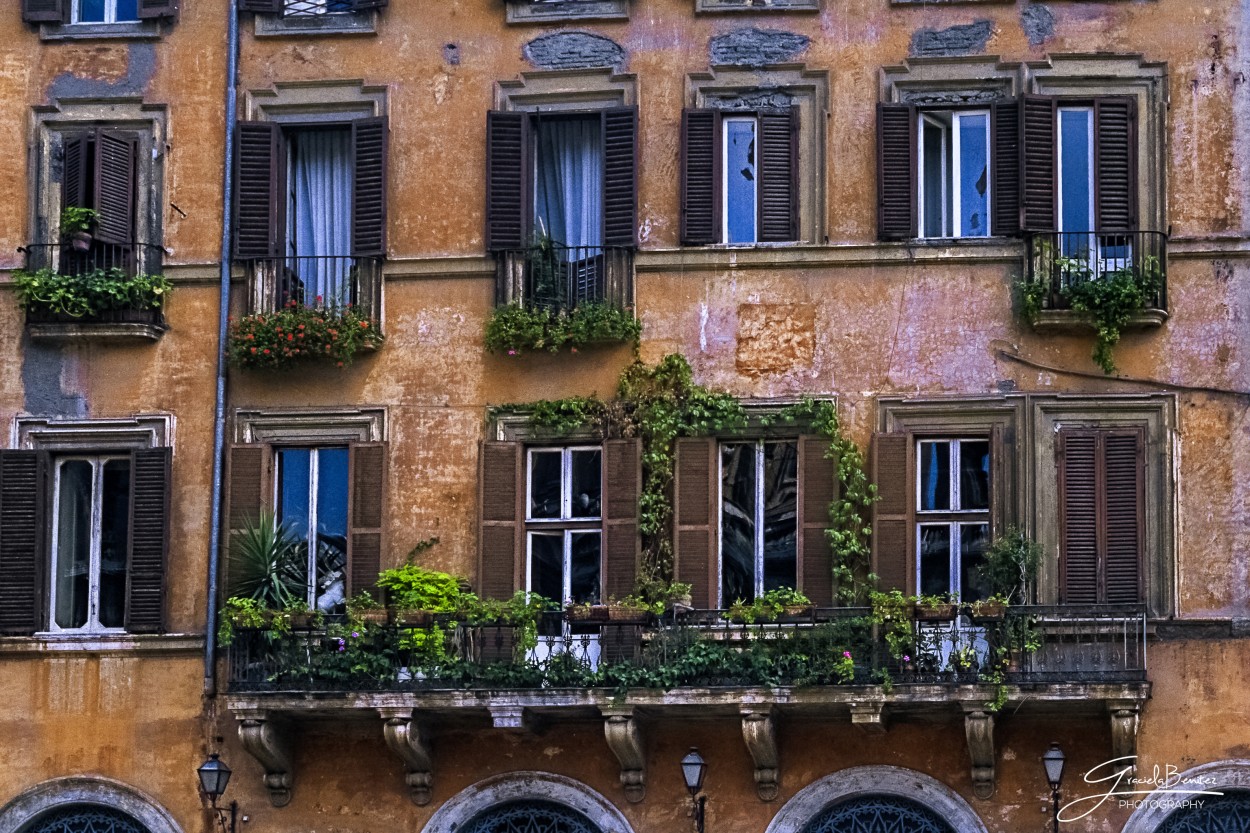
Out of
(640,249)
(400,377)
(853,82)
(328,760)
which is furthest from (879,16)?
(328,760)

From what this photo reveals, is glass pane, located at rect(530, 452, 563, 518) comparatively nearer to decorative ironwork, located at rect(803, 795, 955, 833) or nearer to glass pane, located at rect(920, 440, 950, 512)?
glass pane, located at rect(920, 440, 950, 512)

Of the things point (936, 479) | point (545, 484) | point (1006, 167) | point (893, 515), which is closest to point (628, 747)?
point (545, 484)

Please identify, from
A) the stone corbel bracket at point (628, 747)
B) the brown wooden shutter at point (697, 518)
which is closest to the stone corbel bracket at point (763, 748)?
the stone corbel bracket at point (628, 747)

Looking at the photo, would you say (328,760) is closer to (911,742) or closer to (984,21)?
(911,742)

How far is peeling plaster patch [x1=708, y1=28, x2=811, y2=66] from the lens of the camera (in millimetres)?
29203

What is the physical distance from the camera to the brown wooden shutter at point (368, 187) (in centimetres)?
2920

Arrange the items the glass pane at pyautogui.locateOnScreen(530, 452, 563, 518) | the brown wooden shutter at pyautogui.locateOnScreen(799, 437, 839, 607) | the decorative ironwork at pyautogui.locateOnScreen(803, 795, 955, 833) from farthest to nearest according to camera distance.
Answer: the glass pane at pyautogui.locateOnScreen(530, 452, 563, 518)
the brown wooden shutter at pyautogui.locateOnScreen(799, 437, 839, 607)
the decorative ironwork at pyautogui.locateOnScreen(803, 795, 955, 833)

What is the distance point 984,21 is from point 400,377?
6275 mm

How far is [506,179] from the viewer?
95.8 ft

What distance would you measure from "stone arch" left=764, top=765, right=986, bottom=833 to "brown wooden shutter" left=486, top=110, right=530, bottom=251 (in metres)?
5.68

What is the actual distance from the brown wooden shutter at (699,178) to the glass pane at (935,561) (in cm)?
336

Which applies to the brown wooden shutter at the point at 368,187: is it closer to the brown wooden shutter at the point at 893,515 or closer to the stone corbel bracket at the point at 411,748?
the stone corbel bracket at the point at 411,748

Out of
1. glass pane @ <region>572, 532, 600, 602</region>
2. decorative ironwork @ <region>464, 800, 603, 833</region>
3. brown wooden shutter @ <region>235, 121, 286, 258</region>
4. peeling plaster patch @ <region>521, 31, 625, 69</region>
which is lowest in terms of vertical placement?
decorative ironwork @ <region>464, 800, 603, 833</region>

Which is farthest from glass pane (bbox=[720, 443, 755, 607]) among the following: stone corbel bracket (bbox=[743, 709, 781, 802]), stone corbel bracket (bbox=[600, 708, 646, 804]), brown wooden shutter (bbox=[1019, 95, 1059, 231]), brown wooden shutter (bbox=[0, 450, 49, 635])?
brown wooden shutter (bbox=[0, 450, 49, 635])
